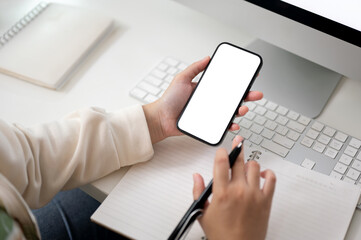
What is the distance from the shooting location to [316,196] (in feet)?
1.80

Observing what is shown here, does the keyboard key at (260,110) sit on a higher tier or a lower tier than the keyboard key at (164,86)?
higher

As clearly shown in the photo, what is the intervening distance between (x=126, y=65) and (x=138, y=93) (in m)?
0.09

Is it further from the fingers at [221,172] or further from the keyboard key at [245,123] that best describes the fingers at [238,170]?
the keyboard key at [245,123]

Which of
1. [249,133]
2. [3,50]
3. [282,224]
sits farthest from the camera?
[3,50]

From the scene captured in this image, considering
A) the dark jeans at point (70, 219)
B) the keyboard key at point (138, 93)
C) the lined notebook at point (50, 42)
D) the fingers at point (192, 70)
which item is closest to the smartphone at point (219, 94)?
the fingers at point (192, 70)

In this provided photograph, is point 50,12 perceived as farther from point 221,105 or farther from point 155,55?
point 221,105

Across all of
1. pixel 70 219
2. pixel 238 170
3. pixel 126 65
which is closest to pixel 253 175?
pixel 238 170

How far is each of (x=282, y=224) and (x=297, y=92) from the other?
259 mm

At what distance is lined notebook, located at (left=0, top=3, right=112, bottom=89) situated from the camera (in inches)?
27.8

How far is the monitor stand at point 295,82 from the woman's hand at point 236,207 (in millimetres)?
230

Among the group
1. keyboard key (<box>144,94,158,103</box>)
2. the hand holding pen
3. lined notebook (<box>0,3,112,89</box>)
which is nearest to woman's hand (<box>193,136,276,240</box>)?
the hand holding pen

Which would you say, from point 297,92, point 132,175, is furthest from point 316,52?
point 132,175

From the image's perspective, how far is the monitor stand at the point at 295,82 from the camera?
68 cm

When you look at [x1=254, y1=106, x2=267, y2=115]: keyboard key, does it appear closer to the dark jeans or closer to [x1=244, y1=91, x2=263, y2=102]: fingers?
[x1=244, y1=91, x2=263, y2=102]: fingers
